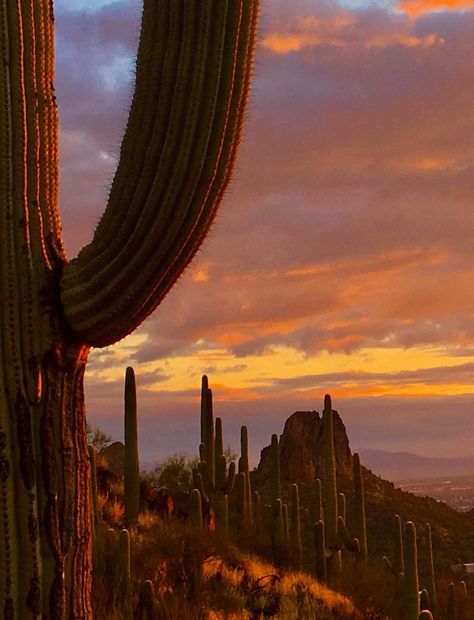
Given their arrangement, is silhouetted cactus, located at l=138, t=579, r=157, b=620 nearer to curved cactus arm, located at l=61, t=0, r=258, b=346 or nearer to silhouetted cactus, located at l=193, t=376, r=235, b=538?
curved cactus arm, located at l=61, t=0, r=258, b=346

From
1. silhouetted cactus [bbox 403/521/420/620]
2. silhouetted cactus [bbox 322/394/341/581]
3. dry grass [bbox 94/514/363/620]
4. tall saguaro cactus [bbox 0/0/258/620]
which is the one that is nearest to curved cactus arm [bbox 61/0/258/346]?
tall saguaro cactus [bbox 0/0/258/620]

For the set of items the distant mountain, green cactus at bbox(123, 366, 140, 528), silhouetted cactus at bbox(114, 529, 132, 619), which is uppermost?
green cactus at bbox(123, 366, 140, 528)

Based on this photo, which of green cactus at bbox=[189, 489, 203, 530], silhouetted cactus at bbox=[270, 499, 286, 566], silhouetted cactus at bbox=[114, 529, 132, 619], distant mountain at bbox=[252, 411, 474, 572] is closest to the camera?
silhouetted cactus at bbox=[114, 529, 132, 619]

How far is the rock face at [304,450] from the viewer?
1216 inches

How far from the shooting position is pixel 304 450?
3180 cm

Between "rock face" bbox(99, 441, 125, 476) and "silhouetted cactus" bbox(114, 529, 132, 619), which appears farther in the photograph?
"rock face" bbox(99, 441, 125, 476)

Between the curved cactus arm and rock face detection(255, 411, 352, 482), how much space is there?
82.0ft

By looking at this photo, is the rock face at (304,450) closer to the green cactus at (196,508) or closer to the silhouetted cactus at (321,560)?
the silhouetted cactus at (321,560)

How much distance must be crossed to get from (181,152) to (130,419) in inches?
312

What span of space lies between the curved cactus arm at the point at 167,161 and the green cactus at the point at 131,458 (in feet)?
23.8

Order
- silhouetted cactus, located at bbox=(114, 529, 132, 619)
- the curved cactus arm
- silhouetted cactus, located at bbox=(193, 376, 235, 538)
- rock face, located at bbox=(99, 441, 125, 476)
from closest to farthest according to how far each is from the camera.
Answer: the curved cactus arm
silhouetted cactus, located at bbox=(114, 529, 132, 619)
silhouetted cactus, located at bbox=(193, 376, 235, 538)
rock face, located at bbox=(99, 441, 125, 476)

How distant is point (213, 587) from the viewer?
1086 cm

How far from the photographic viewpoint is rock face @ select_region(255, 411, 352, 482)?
30.9 metres

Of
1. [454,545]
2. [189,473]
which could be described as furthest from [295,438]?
[189,473]
